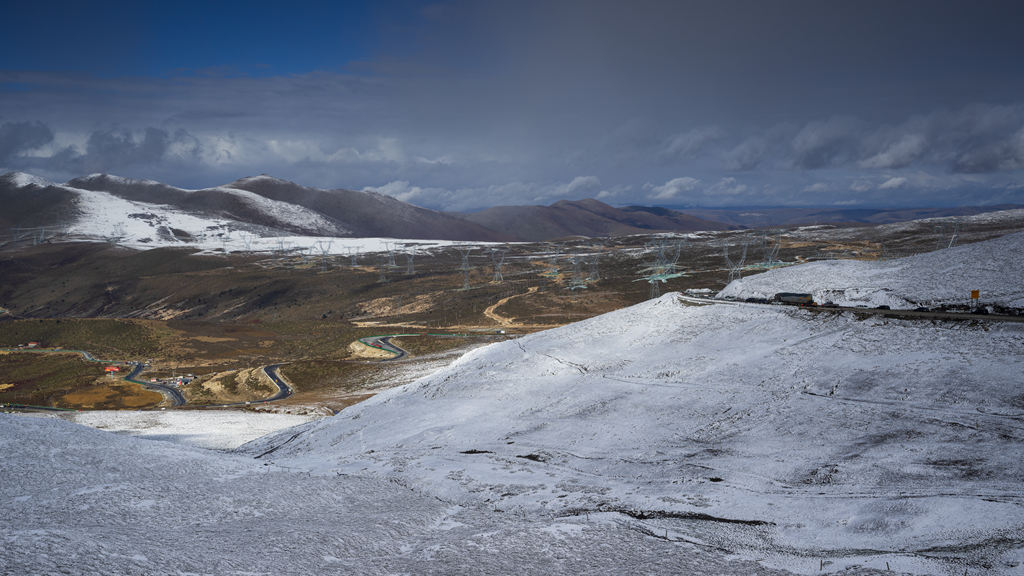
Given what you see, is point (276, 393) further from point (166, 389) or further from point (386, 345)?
point (386, 345)

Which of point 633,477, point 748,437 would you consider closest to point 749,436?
point 748,437

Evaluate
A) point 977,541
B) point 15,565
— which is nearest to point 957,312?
point 977,541

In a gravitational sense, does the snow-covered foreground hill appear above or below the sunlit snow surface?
above

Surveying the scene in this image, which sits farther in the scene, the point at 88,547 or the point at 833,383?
the point at 833,383

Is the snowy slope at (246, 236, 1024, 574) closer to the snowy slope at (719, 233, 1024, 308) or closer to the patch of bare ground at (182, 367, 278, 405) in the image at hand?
the snowy slope at (719, 233, 1024, 308)

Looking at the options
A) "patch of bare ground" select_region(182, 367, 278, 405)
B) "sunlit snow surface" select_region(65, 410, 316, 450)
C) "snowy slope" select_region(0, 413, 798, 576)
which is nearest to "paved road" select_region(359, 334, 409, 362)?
"patch of bare ground" select_region(182, 367, 278, 405)

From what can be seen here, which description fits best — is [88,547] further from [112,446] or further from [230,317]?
[230,317]

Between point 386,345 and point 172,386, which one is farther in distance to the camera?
point 386,345
